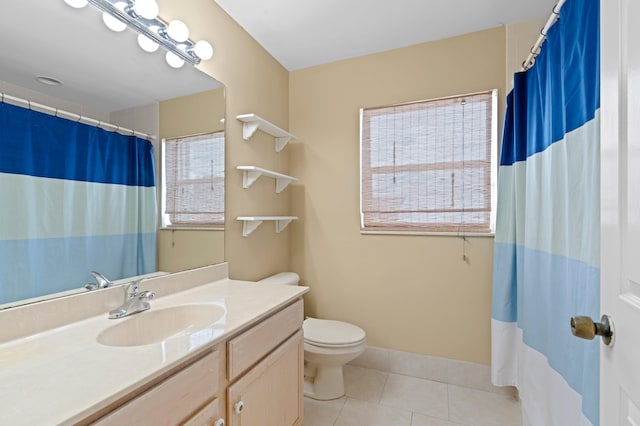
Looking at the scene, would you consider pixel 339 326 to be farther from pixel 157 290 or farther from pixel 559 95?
pixel 559 95

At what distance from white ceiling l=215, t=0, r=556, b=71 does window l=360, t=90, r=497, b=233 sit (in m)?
0.45

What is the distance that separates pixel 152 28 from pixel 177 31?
11 centimetres

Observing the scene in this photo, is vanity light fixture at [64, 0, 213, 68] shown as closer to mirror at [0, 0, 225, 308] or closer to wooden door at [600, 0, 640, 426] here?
mirror at [0, 0, 225, 308]

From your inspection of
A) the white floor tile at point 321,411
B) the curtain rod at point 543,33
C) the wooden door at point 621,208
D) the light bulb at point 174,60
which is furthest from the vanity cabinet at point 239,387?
the curtain rod at point 543,33

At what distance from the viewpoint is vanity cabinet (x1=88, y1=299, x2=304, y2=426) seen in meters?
0.73

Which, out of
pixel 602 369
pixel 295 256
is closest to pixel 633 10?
pixel 602 369

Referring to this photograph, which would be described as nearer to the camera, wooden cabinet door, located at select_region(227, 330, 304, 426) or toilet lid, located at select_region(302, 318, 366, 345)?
wooden cabinet door, located at select_region(227, 330, 304, 426)

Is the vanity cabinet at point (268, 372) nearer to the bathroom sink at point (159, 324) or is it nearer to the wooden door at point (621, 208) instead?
the bathroom sink at point (159, 324)

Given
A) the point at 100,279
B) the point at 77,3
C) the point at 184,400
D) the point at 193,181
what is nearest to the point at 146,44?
the point at 77,3

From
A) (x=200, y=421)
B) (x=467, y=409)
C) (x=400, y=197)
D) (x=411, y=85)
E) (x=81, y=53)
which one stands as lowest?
(x=467, y=409)

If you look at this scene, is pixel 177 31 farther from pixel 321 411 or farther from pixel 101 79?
pixel 321 411

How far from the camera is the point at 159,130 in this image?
4.62ft

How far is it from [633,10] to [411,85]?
1.69 meters

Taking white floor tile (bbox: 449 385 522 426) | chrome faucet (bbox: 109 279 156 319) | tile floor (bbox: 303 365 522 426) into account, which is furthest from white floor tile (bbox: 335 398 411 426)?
chrome faucet (bbox: 109 279 156 319)
